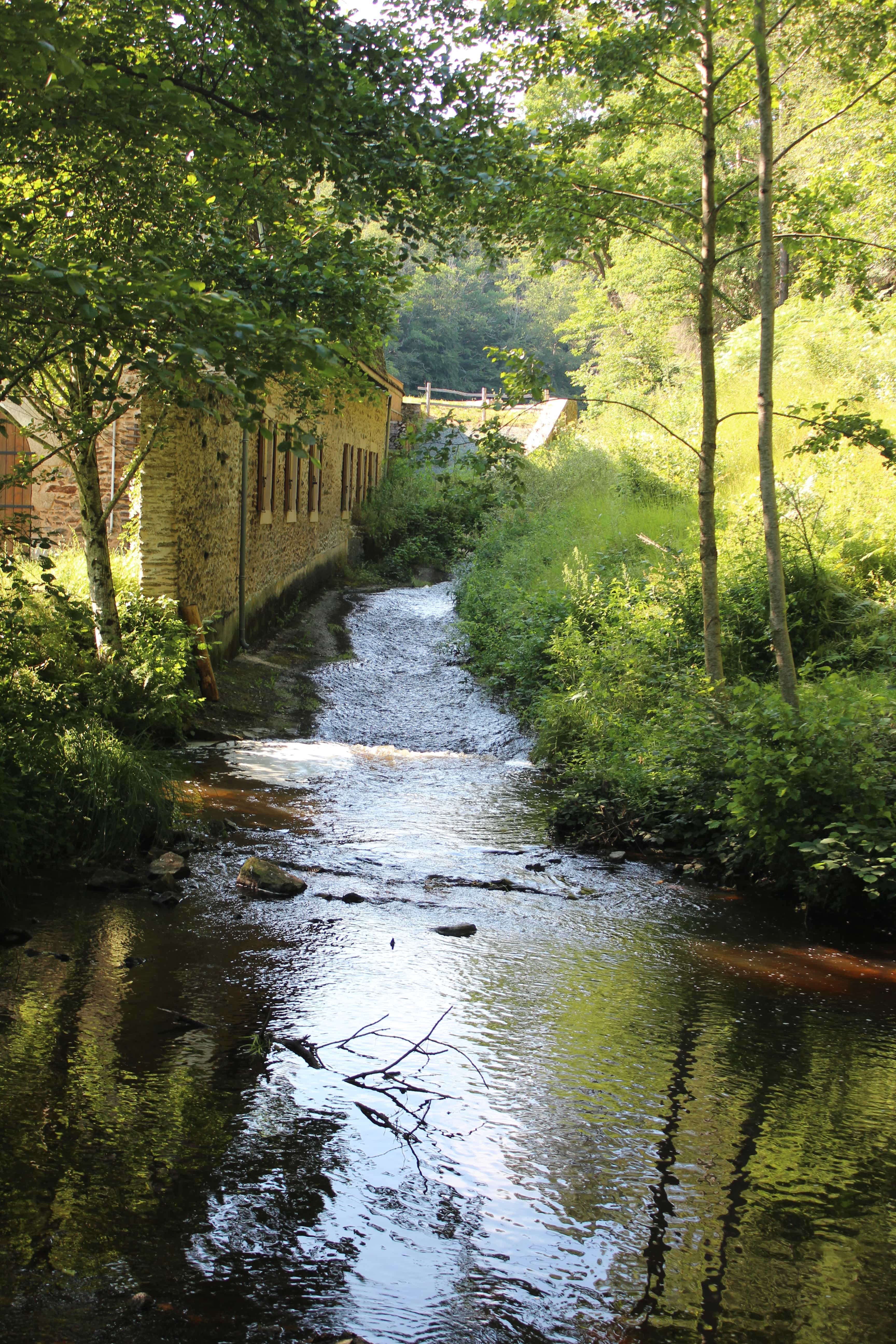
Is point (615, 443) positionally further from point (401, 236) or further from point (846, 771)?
point (846, 771)

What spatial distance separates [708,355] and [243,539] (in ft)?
23.8

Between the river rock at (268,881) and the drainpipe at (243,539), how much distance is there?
742cm

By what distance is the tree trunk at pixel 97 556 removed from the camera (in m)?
8.68

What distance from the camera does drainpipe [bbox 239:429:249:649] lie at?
12.8 meters

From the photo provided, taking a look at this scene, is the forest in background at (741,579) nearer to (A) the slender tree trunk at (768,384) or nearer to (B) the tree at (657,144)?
(B) the tree at (657,144)

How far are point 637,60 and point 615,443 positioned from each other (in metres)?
14.3

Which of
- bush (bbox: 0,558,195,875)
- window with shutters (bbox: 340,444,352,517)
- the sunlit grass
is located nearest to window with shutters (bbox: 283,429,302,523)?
the sunlit grass

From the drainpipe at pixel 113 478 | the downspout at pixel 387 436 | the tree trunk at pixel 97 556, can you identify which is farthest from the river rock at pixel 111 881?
the downspout at pixel 387 436

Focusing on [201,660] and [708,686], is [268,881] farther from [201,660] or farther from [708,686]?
[201,660]

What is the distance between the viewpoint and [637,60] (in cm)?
731

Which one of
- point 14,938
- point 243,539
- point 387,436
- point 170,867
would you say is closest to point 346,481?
point 387,436

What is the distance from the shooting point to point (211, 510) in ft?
38.3

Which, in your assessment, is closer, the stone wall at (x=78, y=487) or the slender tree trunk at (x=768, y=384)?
the slender tree trunk at (x=768, y=384)

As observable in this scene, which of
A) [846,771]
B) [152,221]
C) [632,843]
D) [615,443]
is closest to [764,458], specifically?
[846,771]
